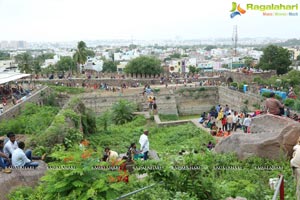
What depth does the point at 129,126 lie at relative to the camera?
22484 mm

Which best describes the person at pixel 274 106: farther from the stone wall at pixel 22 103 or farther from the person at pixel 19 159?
the stone wall at pixel 22 103

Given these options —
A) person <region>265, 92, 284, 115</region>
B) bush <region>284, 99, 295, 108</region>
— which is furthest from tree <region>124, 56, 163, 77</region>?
person <region>265, 92, 284, 115</region>

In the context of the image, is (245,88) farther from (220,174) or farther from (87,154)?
(87,154)

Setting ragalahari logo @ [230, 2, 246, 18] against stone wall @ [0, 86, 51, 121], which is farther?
ragalahari logo @ [230, 2, 246, 18]

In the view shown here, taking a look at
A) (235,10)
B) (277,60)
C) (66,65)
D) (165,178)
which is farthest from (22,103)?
(66,65)

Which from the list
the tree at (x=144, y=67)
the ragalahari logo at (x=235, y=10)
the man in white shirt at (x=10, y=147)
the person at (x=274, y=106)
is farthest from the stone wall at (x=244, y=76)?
the man in white shirt at (x=10, y=147)

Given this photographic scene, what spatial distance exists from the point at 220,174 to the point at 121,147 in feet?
28.6

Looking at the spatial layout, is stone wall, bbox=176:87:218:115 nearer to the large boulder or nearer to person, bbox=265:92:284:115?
person, bbox=265:92:284:115

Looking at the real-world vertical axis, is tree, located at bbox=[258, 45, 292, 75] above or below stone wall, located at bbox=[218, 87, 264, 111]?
above

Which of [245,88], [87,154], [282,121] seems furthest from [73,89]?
[87,154]

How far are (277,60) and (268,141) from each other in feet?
127

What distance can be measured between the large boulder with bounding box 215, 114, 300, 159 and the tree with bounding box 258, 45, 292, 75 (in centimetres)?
3693

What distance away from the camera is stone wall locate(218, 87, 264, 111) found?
2580 cm

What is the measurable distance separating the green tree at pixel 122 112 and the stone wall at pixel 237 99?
813 cm
